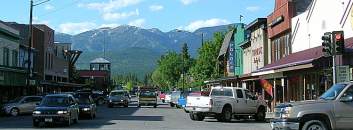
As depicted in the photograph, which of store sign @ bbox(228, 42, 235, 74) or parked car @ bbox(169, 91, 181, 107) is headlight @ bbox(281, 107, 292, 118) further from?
store sign @ bbox(228, 42, 235, 74)

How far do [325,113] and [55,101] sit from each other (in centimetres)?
1379

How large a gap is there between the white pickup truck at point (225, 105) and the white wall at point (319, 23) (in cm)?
551

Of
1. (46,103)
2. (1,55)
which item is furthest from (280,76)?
(1,55)

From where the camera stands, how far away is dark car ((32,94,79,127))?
2631 centimetres

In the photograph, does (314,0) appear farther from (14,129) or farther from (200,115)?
(14,129)

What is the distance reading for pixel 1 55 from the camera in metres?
51.7

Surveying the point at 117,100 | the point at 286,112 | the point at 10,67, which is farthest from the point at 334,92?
the point at 117,100

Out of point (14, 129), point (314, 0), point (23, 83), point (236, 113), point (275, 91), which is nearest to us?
point (14, 129)

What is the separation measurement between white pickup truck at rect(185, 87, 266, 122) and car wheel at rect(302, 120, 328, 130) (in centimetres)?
1462

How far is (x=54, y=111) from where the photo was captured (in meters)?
26.4

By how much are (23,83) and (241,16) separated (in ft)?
99.5

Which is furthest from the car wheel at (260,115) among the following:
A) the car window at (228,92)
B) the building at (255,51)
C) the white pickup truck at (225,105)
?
the building at (255,51)

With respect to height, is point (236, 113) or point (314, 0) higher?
point (314, 0)

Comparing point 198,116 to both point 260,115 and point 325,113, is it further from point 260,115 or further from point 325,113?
point 325,113
